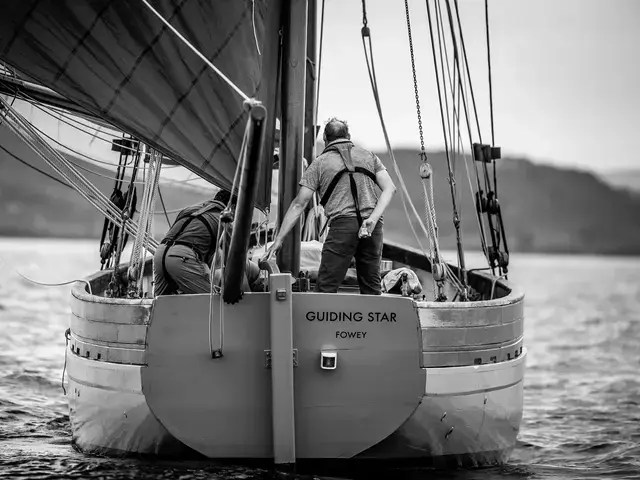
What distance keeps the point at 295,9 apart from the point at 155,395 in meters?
3.57

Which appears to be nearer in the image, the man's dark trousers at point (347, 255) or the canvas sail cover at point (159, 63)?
the man's dark trousers at point (347, 255)

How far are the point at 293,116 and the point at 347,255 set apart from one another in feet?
4.68

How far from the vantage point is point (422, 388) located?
8727mm

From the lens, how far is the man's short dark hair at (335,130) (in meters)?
9.47

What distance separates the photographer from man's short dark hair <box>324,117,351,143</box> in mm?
9473

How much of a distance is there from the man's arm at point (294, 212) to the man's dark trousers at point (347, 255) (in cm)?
31

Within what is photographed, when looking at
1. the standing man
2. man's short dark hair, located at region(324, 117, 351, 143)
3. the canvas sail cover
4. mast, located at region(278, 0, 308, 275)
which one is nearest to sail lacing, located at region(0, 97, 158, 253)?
the canvas sail cover

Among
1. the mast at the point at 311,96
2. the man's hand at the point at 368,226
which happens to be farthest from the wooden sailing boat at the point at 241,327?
the mast at the point at 311,96

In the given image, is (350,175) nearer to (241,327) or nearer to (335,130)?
(335,130)

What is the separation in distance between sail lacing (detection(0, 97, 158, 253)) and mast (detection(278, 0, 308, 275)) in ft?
5.12

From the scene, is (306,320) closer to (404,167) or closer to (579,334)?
(579,334)

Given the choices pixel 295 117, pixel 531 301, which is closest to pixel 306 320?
pixel 295 117

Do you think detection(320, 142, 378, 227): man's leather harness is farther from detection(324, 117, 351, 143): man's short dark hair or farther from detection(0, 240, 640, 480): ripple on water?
detection(0, 240, 640, 480): ripple on water

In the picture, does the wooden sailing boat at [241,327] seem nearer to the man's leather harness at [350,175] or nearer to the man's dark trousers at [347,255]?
the man's dark trousers at [347,255]
